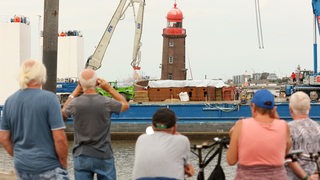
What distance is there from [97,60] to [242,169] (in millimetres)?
30082

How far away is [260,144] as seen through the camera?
4750 millimetres

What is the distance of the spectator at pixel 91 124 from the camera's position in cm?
556

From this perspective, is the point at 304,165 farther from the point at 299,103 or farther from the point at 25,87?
the point at 25,87

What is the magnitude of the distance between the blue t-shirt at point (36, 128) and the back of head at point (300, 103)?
1.90 metres

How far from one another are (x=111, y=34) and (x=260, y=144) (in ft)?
105

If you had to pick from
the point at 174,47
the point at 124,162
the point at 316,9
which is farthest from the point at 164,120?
the point at 174,47

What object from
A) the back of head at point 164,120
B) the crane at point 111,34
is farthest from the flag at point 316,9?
the back of head at point 164,120

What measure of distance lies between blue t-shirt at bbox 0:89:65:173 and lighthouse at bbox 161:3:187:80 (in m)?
42.2

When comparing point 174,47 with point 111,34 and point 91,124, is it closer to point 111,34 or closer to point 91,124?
point 111,34

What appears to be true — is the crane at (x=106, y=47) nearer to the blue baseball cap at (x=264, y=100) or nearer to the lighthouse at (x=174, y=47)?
the lighthouse at (x=174, y=47)

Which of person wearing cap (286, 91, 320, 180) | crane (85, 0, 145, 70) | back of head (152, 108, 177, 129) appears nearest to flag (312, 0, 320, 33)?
crane (85, 0, 145, 70)

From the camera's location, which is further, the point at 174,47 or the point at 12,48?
the point at 174,47

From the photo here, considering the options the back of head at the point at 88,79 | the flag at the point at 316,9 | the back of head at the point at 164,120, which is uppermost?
the flag at the point at 316,9

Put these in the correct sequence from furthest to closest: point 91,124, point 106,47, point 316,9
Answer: point 106,47 → point 316,9 → point 91,124
